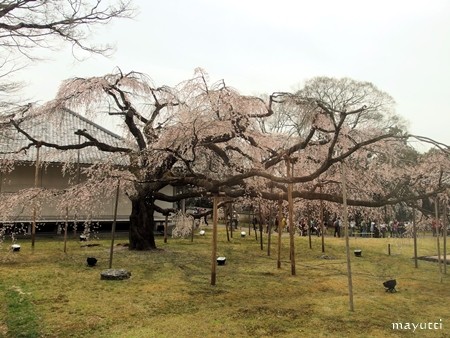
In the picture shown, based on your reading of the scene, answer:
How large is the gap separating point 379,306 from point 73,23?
36.2 feet

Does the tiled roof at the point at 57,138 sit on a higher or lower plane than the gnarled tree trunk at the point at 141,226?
higher

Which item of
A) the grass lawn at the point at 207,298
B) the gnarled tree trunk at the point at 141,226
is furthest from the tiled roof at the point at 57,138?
the grass lawn at the point at 207,298

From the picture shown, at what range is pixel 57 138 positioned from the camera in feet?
75.9

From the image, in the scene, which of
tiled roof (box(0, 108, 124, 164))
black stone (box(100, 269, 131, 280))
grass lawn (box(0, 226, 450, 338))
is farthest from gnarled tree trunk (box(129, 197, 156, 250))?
black stone (box(100, 269, 131, 280))

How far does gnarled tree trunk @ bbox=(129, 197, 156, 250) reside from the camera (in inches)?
667

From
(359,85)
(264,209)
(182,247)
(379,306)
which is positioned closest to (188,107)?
(379,306)

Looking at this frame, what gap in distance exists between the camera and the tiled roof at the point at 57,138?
18422 millimetres

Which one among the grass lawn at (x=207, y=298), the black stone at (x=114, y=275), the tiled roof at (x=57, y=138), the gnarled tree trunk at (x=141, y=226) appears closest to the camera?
the grass lawn at (x=207, y=298)

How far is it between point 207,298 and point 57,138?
17708 mm

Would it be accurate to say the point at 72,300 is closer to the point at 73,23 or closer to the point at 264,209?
the point at 73,23

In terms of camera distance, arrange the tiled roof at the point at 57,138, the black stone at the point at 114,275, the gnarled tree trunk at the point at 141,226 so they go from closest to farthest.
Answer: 1. the black stone at the point at 114,275
2. the gnarled tree trunk at the point at 141,226
3. the tiled roof at the point at 57,138

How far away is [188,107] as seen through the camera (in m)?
12.1

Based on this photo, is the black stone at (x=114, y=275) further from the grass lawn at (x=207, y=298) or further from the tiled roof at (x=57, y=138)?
the tiled roof at (x=57, y=138)

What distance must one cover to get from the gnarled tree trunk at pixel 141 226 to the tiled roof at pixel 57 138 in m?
2.35
